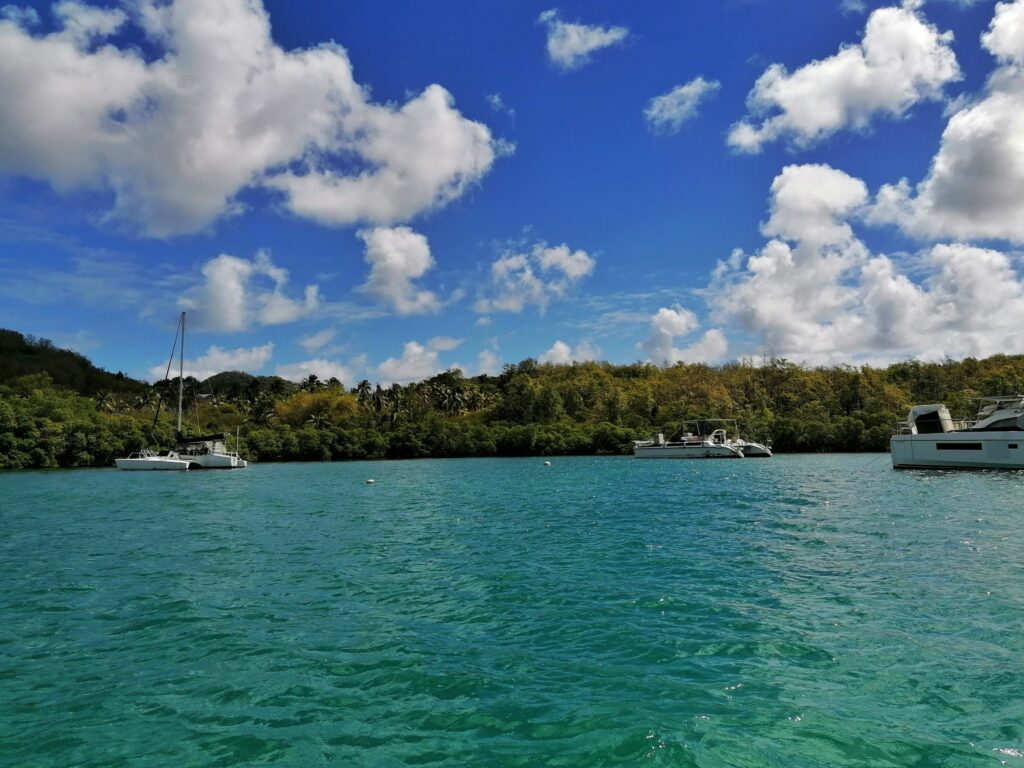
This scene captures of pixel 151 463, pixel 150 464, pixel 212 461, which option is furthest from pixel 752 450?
pixel 150 464

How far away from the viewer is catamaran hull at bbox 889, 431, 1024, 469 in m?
50.3

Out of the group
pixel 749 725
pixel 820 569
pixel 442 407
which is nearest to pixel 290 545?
pixel 820 569

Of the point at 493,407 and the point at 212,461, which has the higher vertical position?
the point at 493,407

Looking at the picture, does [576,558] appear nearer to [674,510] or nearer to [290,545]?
[290,545]

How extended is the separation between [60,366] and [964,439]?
199 meters

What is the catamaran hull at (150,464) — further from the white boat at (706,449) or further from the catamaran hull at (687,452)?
the white boat at (706,449)

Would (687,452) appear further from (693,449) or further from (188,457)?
(188,457)

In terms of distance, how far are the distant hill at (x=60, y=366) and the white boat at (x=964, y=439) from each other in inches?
6882

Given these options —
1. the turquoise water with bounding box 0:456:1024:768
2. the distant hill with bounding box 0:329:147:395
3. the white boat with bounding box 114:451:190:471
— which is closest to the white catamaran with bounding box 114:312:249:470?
the white boat with bounding box 114:451:190:471

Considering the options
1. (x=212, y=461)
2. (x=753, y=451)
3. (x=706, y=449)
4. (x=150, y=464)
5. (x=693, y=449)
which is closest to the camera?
(x=150, y=464)

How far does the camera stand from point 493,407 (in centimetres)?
16600

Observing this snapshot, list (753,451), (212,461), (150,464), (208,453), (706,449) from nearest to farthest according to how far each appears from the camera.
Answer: (150,464) → (212,461) → (208,453) → (706,449) → (753,451)

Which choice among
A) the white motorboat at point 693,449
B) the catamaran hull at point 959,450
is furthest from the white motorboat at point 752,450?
the catamaran hull at point 959,450

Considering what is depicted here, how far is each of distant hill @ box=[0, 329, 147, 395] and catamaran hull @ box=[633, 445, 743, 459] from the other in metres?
138
